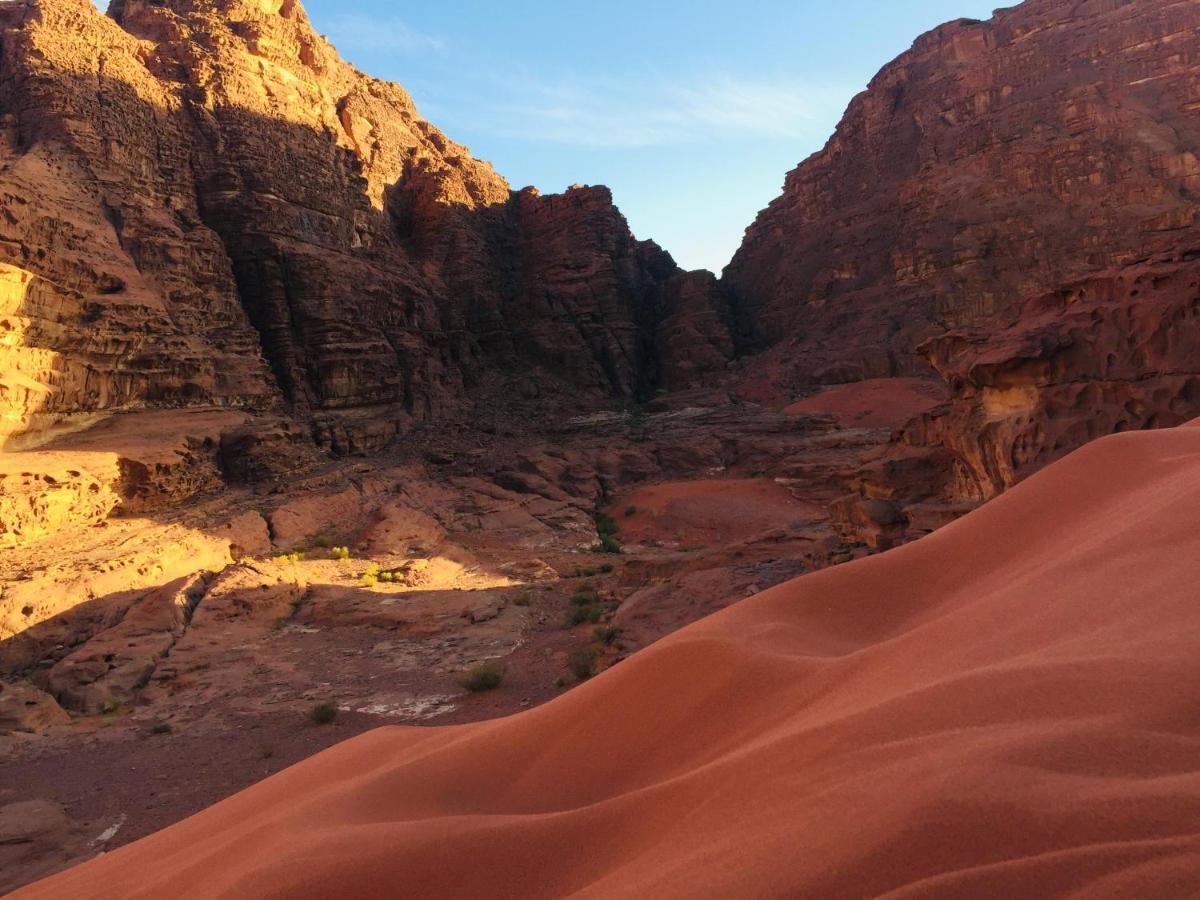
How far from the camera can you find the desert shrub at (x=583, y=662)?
807 centimetres

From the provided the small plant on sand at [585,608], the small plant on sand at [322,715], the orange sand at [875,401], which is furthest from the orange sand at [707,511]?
the small plant on sand at [322,715]

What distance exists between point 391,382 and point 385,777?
27009mm

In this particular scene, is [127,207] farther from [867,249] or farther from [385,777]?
[867,249]

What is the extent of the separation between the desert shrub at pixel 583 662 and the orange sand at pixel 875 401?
2337cm

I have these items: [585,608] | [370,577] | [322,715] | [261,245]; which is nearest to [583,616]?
[585,608]

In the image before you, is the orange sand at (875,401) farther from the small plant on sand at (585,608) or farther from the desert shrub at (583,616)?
the desert shrub at (583,616)

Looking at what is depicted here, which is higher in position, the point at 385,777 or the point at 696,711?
the point at 696,711

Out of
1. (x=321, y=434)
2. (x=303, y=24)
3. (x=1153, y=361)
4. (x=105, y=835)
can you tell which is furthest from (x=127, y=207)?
(x=1153, y=361)

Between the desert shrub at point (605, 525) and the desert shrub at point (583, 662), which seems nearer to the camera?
the desert shrub at point (583, 662)

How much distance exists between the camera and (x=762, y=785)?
1824mm

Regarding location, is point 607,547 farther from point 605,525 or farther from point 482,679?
point 482,679

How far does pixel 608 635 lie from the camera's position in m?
8.79

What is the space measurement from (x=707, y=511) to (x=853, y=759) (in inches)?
834

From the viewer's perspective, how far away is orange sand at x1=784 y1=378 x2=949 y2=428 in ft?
98.1
